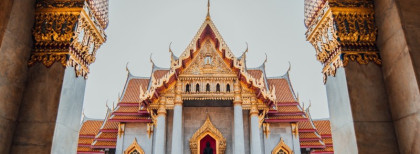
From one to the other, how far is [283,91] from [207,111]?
230 inches

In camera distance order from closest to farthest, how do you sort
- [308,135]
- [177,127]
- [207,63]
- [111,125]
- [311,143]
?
[177,127] < [207,63] < [311,143] < [308,135] < [111,125]

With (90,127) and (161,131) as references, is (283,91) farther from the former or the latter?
(90,127)

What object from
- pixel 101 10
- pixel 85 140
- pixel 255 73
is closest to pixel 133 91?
pixel 85 140

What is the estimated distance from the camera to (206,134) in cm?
1220

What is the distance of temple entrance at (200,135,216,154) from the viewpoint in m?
12.1

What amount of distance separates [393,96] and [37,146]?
4255 mm

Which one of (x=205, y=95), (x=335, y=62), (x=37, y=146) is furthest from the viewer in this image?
(x=205, y=95)

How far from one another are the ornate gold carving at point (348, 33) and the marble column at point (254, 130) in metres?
7.48

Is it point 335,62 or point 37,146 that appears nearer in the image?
point 37,146

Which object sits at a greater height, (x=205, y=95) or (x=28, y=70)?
(x=205, y=95)

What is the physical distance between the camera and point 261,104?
40.6 feet

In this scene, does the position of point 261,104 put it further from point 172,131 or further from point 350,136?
point 350,136

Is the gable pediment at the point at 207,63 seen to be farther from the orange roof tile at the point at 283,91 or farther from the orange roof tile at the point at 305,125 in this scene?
the orange roof tile at the point at 305,125

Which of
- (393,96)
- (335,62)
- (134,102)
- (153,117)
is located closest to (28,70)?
(335,62)
